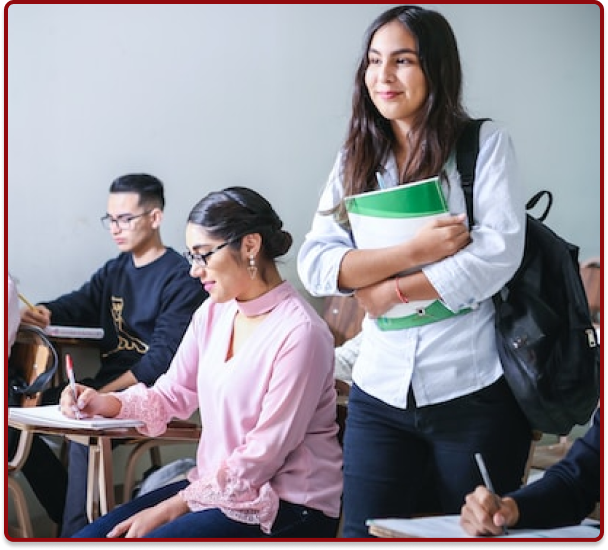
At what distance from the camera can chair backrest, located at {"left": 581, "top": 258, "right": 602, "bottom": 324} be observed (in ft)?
5.06

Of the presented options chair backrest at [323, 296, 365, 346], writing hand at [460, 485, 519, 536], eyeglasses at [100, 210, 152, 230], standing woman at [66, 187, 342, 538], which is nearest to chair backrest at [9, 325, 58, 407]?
standing woman at [66, 187, 342, 538]

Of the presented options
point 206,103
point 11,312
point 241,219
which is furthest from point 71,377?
point 206,103

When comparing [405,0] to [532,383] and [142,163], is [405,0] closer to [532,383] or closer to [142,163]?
[142,163]

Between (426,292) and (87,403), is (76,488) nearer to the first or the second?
(87,403)

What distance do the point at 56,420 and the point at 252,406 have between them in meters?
0.35

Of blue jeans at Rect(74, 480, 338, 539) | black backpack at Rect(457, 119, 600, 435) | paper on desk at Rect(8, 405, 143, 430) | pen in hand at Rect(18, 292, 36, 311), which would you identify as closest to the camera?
black backpack at Rect(457, 119, 600, 435)

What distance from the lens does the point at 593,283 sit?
1.55 meters

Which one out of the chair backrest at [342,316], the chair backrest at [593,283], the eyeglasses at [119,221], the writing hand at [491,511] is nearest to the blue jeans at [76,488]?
the eyeglasses at [119,221]

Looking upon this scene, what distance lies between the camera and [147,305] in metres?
1.70

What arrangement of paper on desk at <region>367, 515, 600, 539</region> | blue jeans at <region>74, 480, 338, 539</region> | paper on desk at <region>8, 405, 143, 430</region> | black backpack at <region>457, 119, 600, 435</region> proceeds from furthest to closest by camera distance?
paper on desk at <region>8, 405, 143, 430</region>, blue jeans at <region>74, 480, 338, 539</region>, black backpack at <region>457, 119, 600, 435</region>, paper on desk at <region>367, 515, 600, 539</region>

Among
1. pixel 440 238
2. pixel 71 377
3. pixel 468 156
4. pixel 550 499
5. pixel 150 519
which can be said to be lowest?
pixel 150 519

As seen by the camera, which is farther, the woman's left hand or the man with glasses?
the man with glasses

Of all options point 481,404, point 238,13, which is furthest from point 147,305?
point 481,404

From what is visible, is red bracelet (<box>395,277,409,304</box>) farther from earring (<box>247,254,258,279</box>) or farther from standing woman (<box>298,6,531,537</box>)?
earring (<box>247,254,258,279</box>)
